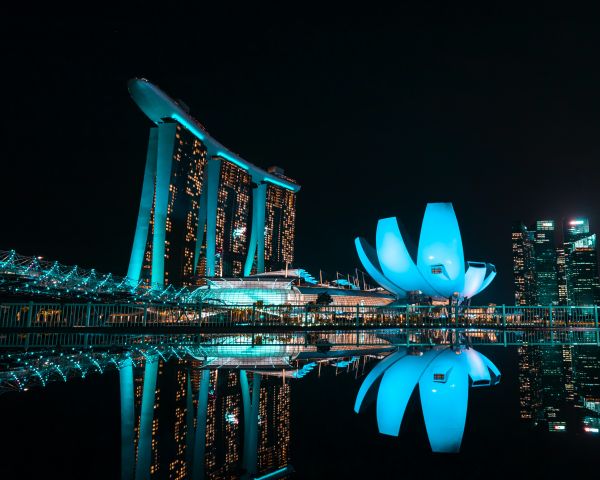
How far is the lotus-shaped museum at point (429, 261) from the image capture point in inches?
1223

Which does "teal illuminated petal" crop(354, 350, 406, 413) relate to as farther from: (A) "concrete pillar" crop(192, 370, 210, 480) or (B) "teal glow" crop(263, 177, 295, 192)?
(B) "teal glow" crop(263, 177, 295, 192)

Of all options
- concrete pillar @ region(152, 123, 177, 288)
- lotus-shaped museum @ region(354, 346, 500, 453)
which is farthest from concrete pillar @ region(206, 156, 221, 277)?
lotus-shaped museum @ region(354, 346, 500, 453)

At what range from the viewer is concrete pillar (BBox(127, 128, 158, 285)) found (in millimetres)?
43500

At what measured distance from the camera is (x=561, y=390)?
17.8ft

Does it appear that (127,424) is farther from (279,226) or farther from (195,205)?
(279,226)

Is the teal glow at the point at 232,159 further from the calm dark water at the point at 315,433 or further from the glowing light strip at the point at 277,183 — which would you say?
the calm dark water at the point at 315,433

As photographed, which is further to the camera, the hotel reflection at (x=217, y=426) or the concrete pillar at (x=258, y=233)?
the concrete pillar at (x=258, y=233)

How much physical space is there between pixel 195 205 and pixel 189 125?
13582mm

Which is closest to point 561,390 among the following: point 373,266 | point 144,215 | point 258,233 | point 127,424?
point 127,424

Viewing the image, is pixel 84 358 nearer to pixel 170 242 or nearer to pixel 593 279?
pixel 170 242

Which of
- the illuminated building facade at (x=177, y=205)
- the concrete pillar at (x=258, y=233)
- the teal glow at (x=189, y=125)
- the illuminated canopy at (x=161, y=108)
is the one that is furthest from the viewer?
the concrete pillar at (x=258, y=233)

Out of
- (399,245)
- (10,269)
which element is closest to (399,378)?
(10,269)

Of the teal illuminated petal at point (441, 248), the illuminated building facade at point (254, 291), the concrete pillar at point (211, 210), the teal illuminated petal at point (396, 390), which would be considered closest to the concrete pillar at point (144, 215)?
the illuminated building facade at point (254, 291)

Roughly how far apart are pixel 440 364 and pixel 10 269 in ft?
41.0
